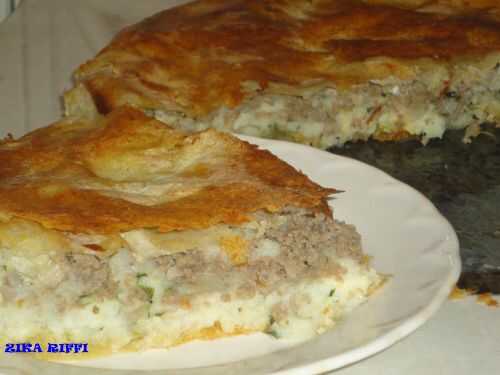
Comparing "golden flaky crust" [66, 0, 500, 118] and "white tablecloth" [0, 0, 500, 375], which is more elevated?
"golden flaky crust" [66, 0, 500, 118]

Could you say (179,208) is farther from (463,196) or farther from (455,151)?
(455,151)

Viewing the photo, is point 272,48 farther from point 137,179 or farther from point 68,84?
point 137,179

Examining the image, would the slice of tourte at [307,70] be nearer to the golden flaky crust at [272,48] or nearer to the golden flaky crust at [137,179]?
the golden flaky crust at [272,48]

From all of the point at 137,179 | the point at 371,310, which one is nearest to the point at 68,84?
the point at 137,179

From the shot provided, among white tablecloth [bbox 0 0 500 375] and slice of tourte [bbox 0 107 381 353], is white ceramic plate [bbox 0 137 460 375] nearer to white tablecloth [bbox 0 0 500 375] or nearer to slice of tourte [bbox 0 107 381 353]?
slice of tourte [bbox 0 107 381 353]

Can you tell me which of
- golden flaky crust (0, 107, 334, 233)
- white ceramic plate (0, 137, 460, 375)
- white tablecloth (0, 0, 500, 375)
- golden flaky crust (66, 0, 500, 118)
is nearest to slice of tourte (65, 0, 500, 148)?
golden flaky crust (66, 0, 500, 118)

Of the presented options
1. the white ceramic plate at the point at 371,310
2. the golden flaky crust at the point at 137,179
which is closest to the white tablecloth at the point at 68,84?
the white ceramic plate at the point at 371,310
